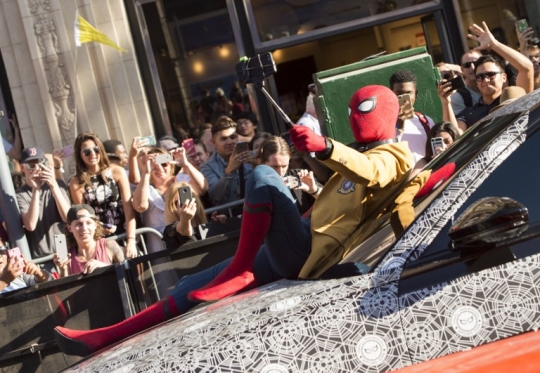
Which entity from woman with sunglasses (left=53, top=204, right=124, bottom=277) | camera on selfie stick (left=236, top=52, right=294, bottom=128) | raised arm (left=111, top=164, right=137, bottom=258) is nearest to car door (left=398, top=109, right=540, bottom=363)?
camera on selfie stick (left=236, top=52, right=294, bottom=128)

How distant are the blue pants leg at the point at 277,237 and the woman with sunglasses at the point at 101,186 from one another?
11.6 feet

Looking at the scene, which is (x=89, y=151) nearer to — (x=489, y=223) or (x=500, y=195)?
(x=500, y=195)

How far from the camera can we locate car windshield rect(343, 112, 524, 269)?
390 centimetres

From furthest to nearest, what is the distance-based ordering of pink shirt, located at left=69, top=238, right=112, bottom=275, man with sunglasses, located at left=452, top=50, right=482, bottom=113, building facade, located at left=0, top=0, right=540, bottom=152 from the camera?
1. building facade, located at left=0, top=0, right=540, bottom=152
2. man with sunglasses, located at left=452, top=50, right=482, bottom=113
3. pink shirt, located at left=69, top=238, right=112, bottom=275

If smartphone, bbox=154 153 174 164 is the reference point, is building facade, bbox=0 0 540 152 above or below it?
above

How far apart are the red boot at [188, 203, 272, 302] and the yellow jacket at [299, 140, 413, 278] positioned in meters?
0.32

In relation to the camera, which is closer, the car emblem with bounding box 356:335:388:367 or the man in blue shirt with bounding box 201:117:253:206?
the car emblem with bounding box 356:335:388:367

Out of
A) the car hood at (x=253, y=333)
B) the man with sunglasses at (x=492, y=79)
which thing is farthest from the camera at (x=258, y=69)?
the man with sunglasses at (x=492, y=79)

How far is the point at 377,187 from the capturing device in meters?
4.60

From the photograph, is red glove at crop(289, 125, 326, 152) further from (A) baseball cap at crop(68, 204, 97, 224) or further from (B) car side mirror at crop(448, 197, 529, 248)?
(A) baseball cap at crop(68, 204, 97, 224)

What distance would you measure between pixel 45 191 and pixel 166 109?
4.12 metres

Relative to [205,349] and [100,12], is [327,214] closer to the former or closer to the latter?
[205,349]

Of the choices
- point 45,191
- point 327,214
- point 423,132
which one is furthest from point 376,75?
point 327,214

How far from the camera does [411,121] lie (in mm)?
8031
